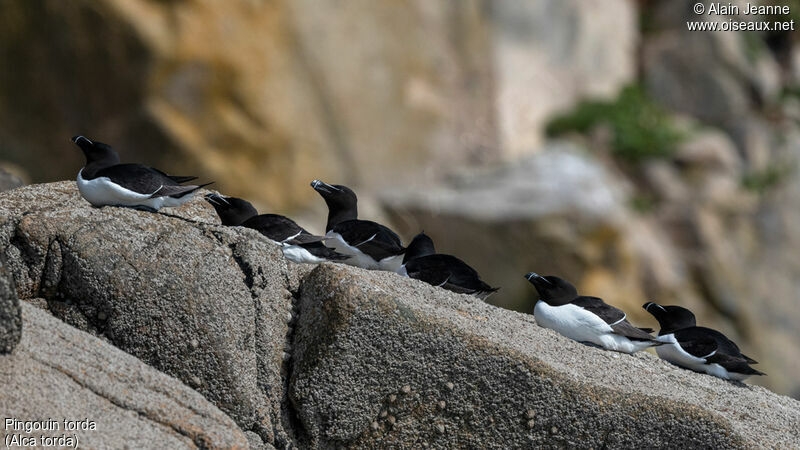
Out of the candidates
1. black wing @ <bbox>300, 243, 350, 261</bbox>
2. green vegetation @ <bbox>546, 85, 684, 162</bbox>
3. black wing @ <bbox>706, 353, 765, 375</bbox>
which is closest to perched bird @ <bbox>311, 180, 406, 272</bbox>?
black wing @ <bbox>300, 243, 350, 261</bbox>

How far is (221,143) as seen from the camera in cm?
1172

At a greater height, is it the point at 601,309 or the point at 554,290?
the point at 554,290

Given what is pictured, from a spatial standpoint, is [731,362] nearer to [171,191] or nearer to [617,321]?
[617,321]

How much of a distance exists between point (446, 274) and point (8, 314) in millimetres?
2556

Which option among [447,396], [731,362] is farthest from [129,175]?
[731,362]

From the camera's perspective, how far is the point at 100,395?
12.5ft

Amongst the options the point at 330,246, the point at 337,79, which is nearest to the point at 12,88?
the point at 337,79

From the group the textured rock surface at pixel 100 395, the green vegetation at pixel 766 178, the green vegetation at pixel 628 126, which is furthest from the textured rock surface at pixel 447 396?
the green vegetation at pixel 766 178

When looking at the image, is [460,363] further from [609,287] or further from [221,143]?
[609,287]

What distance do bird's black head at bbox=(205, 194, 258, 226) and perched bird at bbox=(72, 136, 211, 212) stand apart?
2.08 ft

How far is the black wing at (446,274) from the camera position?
5.59 metres

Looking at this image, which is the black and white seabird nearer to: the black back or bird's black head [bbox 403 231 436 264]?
bird's black head [bbox 403 231 436 264]

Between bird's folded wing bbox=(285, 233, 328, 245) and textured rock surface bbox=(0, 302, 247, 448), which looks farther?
bird's folded wing bbox=(285, 233, 328, 245)

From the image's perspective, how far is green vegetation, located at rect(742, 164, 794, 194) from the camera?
15.6m
